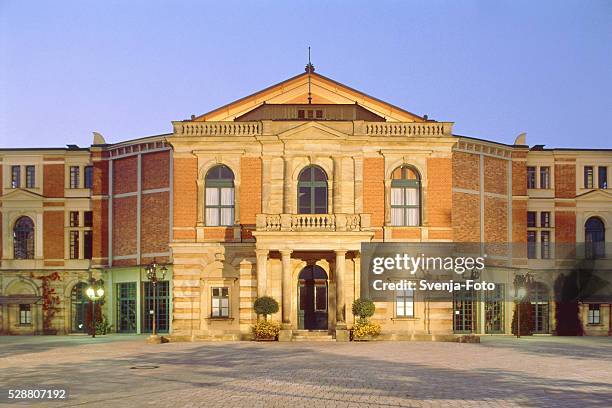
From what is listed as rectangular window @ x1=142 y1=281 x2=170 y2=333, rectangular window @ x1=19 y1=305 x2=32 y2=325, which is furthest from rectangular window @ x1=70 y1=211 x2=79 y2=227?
rectangular window @ x1=142 y1=281 x2=170 y2=333

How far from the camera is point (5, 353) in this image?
115 feet

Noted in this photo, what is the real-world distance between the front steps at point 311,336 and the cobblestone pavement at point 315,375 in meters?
3.78

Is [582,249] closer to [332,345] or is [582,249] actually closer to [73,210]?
[332,345]

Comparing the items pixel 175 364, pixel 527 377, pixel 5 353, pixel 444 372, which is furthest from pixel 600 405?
pixel 5 353

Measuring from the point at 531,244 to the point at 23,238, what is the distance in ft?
106

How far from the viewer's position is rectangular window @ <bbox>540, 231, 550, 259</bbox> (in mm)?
56844

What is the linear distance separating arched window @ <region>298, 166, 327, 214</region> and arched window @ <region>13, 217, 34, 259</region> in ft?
70.6

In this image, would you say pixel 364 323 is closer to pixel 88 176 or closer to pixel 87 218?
pixel 87 218

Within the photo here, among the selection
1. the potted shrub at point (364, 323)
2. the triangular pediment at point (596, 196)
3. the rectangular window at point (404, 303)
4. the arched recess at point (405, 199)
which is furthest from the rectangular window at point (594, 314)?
the potted shrub at point (364, 323)

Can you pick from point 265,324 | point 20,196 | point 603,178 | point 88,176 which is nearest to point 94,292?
point 88,176

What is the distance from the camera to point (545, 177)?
189 feet

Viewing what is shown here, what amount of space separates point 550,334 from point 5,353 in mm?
33836

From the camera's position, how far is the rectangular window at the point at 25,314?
56.0m

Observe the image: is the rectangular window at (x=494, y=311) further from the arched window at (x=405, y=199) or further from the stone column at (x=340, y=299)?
the stone column at (x=340, y=299)
